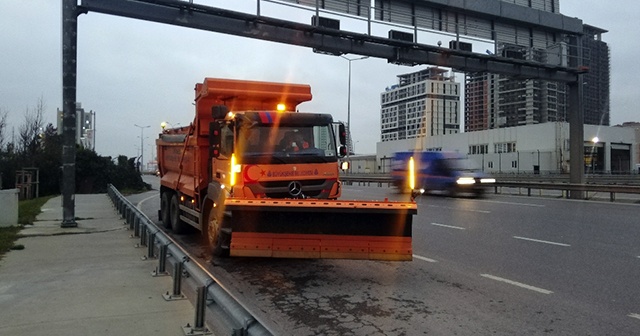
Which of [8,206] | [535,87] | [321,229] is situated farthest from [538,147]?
[321,229]

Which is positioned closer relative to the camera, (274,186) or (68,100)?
(274,186)

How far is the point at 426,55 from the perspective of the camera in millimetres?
21109

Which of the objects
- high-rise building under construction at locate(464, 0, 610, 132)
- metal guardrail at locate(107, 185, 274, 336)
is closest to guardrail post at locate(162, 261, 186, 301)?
metal guardrail at locate(107, 185, 274, 336)

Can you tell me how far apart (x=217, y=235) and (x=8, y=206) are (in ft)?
25.9

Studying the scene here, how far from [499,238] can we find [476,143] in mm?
61048

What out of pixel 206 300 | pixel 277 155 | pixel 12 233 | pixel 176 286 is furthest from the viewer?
pixel 12 233

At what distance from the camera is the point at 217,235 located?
8438mm

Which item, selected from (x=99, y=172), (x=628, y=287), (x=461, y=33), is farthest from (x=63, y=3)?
(x=99, y=172)

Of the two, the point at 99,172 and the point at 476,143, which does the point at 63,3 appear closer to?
the point at 99,172

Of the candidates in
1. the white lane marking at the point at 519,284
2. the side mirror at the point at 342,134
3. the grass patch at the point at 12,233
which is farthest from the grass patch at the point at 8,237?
the white lane marking at the point at 519,284

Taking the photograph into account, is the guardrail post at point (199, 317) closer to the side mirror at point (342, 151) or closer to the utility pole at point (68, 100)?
the side mirror at point (342, 151)

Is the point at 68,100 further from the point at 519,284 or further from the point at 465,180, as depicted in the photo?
the point at 465,180

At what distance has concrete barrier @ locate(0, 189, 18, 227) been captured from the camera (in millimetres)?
13070

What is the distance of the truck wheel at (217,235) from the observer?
8.07m
